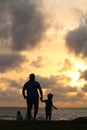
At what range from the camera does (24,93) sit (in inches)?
935

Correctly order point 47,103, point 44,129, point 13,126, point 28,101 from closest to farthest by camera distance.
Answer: point 44,129 < point 13,126 < point 28,101 < point 47,103

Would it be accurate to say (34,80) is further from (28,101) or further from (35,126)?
(35,126)

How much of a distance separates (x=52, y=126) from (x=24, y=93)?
288 cm

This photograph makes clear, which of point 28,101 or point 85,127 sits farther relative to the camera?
point 28,101

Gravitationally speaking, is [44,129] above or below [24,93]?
below

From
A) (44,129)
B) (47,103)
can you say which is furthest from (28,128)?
(47,103)

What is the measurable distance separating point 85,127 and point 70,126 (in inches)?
27.9

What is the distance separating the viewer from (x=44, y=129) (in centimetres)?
2052

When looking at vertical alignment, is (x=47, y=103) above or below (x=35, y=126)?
above

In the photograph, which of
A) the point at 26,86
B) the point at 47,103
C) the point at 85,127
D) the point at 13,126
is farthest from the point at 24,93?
the point at 47,103

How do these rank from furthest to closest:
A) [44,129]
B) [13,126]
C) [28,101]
Answer: 1. [28,101]
2. [13,126]
3. [44,129]

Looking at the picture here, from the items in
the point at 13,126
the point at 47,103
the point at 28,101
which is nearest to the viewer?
the point at 13,126

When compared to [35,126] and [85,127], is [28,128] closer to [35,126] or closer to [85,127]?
[35,126]

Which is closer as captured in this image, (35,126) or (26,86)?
(35,126)
